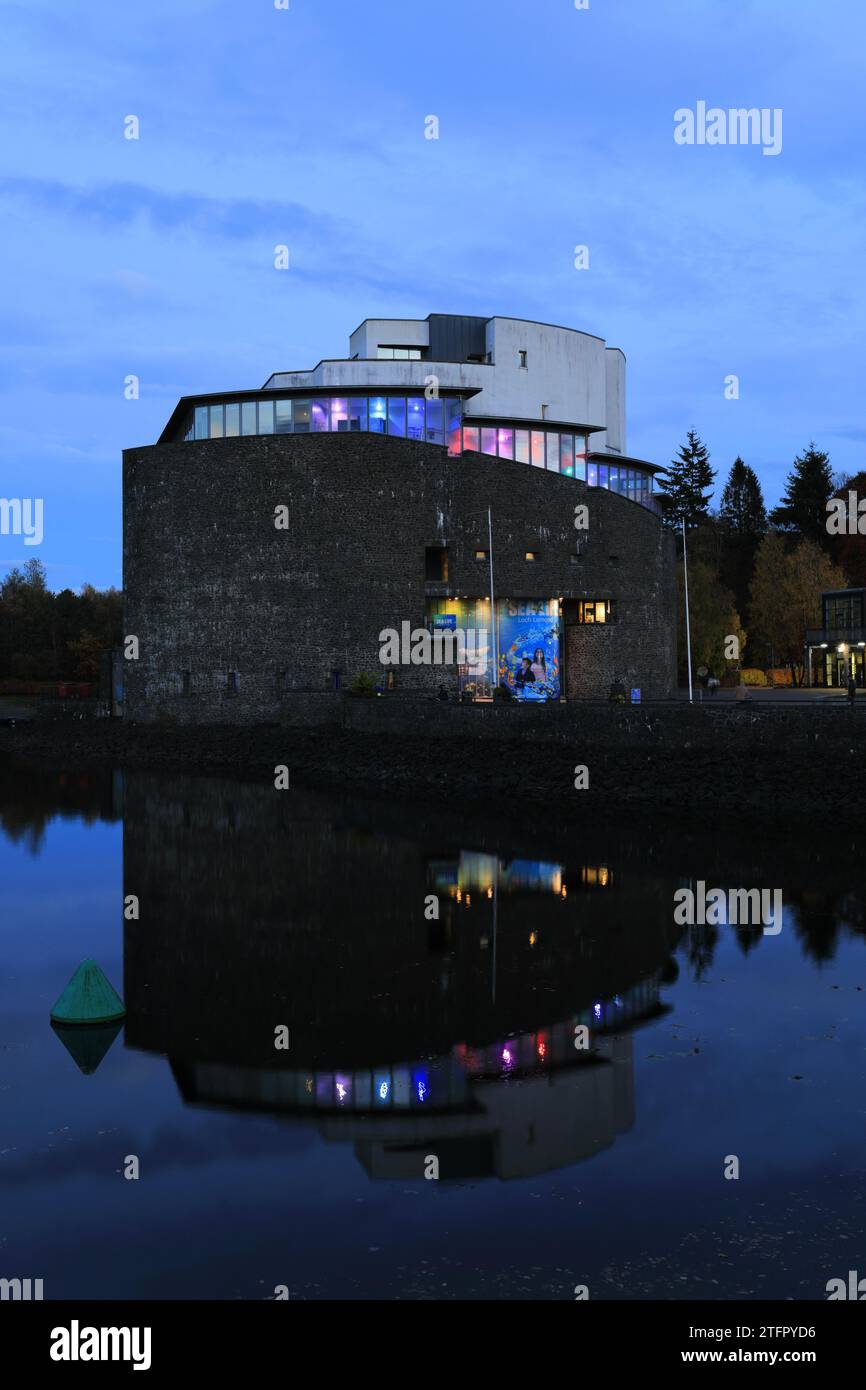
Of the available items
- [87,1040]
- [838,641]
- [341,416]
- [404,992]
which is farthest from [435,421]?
[87,1040]

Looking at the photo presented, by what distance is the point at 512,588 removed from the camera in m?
60.0

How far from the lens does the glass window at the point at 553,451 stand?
67.7 metres

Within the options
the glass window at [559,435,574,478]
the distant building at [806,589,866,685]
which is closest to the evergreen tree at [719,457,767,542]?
the distant building at [806,589,866,685]

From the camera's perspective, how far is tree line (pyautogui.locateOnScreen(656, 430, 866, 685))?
86.4 m

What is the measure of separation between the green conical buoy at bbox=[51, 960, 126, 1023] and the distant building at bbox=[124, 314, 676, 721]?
42186 millimetres

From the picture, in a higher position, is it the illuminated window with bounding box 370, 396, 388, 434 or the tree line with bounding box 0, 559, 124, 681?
the illuminated window with bounding box 370, 396, 388, 434

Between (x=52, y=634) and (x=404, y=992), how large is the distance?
11874 cm

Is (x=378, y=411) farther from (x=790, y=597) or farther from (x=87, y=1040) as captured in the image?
(x=87, y=1040)

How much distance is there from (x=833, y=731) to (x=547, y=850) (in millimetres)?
11460

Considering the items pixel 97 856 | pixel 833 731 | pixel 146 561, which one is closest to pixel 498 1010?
pixel 97 856

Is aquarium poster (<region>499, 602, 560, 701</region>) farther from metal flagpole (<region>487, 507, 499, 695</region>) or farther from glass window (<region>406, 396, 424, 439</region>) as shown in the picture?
glass window (<region>406, 396, 424, 439</region>)

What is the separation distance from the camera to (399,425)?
208 ft

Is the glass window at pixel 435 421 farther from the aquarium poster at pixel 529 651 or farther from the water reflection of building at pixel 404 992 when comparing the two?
the water reflection of building at pixel 404 992

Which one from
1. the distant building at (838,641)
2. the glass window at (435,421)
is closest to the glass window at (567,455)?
the glass window at (435,421)
